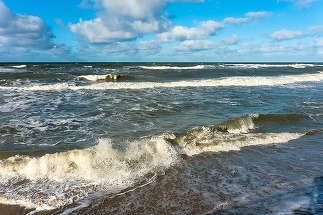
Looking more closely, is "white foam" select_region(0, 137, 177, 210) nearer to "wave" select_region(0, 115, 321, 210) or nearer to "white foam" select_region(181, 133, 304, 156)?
"wave" select_region(0, 115, 321, 210)

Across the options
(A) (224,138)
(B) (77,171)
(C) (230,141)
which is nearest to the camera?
(B) (77,171)

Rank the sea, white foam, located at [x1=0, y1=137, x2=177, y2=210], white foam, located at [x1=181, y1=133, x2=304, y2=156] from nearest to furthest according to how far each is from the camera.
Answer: the sea → white foam, located at [x1=0, y1=137, x2=177, y2=210] → white foam, located at [x1=181, y1=133, x2=304, y2=156]

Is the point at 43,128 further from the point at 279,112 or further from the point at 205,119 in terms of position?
the point at 279,112

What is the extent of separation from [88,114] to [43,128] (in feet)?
9.36

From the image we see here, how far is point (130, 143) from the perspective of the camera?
28.5ft

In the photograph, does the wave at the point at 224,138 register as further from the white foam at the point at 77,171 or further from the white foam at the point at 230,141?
the white foam at the point at 77,171

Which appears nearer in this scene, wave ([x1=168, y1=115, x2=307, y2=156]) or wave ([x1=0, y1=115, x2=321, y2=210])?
wave ([x1=0, y1=115, x2=321, y2=210])

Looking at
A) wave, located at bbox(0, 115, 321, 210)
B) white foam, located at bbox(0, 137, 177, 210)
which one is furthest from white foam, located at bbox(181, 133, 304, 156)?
white foam, located at bbox(0, 137, 177, 210)

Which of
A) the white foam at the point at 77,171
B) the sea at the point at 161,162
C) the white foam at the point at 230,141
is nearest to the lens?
the sea at the point at 161,162

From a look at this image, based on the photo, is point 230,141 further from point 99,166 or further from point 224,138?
point 99,166

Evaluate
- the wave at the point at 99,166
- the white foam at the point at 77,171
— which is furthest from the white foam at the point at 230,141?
the white foam at the point at 77,171

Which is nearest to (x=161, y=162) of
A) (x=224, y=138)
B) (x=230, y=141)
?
(x=230, y=141)

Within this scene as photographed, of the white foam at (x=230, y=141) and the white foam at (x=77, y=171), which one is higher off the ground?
the white foam at (x=77, y=171)

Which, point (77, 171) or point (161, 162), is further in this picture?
point (161, 162)
